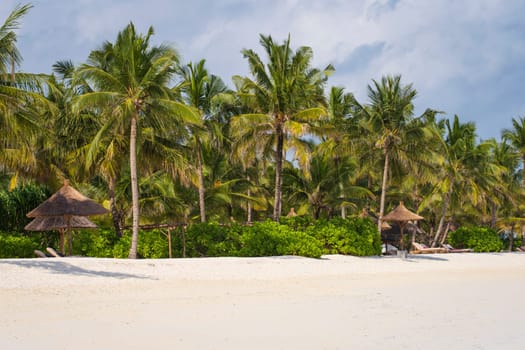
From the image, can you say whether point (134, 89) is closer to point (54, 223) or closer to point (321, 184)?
point (54, 223)

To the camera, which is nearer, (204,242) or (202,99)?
(204,242)

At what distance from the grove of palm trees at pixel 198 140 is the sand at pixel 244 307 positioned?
11.9 feet

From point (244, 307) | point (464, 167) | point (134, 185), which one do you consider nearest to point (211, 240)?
point (134, 185)

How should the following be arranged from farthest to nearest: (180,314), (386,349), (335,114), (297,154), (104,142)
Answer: (335,114) → (297,154) → (104,142) → (180,314) → (386,349)

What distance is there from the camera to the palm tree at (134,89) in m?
15.7

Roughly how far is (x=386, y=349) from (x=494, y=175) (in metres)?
26.9

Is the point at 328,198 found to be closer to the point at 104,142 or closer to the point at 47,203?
the point at 104,142

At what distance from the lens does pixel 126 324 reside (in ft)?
24.5

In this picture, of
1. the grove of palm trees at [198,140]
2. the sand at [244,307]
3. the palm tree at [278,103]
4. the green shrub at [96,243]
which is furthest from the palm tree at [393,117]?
the green shrub at [96,243]

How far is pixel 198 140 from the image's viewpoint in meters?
23.0

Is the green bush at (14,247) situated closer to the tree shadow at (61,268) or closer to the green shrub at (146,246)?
the green shrub at (146,246)

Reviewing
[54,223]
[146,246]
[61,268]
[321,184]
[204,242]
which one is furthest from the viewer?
[321,184]

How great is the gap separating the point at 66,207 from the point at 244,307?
366 inches

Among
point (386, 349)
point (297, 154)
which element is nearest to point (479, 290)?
point (386, 349)
